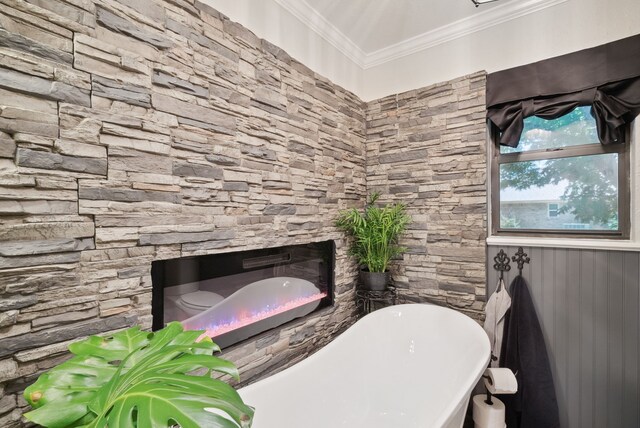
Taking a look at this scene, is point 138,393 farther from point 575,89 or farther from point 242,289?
point 575,89

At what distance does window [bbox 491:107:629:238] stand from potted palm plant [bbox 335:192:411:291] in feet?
2.39

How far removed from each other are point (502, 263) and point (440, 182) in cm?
73

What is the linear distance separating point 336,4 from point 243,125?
3.80 feet

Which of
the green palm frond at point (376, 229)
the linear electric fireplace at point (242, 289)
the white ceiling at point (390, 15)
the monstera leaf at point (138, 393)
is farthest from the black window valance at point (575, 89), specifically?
the monstera leaf at point (138, 393)

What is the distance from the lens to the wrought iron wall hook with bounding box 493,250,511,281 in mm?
2012

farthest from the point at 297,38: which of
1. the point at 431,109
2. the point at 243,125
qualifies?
the point at 431,109

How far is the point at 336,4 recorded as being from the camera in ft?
6.48

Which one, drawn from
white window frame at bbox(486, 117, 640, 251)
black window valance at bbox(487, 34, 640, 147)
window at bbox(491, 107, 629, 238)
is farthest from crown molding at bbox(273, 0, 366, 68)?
white window frame at bbox(486, 117, 640, 251)

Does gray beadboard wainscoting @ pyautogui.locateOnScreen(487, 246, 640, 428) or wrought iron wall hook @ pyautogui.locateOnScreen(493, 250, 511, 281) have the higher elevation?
wrought iron wall hook @ pyautogui.locateOnScreen(493, 250, 511, 281)

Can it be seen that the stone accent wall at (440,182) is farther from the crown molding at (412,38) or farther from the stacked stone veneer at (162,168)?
the crown molding at (412,38)

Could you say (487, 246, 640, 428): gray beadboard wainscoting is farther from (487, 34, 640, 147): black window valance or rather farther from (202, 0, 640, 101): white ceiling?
(202, 0, 640, 101): white ceiling

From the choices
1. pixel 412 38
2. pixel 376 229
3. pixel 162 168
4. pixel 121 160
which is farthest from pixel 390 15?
pixel 121 160

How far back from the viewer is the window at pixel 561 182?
1.78 metres

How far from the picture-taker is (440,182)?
2254 millimetres
